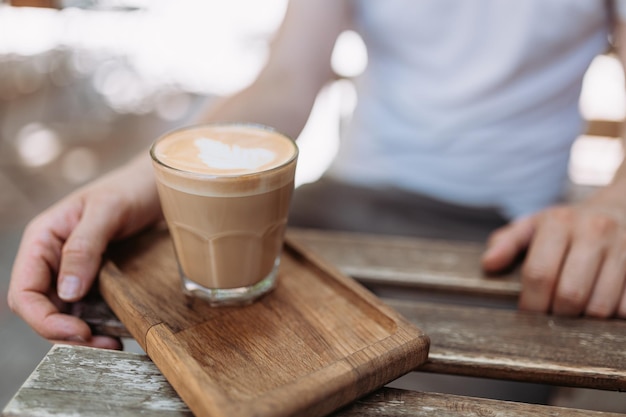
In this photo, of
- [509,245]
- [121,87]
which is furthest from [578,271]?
[121,87]

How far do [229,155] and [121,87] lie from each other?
316 cm

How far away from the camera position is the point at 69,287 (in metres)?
0.76

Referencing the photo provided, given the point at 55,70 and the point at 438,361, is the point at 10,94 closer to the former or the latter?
the point at 55,70

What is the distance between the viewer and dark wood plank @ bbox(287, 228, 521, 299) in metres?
0.92

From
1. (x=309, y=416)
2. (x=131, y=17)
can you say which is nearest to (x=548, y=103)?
(x=309, y=416)

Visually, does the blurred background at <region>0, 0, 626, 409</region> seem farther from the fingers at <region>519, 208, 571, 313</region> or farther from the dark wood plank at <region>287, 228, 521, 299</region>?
the fingers at <region>519, 208, 571, 313</region>

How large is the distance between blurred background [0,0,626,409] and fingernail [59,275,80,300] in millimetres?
1311

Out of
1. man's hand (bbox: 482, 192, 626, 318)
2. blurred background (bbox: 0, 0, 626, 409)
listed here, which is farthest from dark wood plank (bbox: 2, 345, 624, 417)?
blurred background (bbox: 0, 0, 626, 409)

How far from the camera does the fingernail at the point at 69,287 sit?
2.47 ft

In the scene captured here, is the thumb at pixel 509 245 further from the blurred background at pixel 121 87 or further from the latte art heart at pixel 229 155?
the blurred background at pixel 121 87

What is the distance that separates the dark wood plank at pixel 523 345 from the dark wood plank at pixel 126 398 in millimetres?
74

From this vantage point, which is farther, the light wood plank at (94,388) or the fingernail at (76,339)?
the fingernail at (76,339)

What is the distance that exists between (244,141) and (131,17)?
359 cm

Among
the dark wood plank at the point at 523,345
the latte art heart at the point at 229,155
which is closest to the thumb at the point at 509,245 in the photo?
the dark wood plank at the point at 523,345
